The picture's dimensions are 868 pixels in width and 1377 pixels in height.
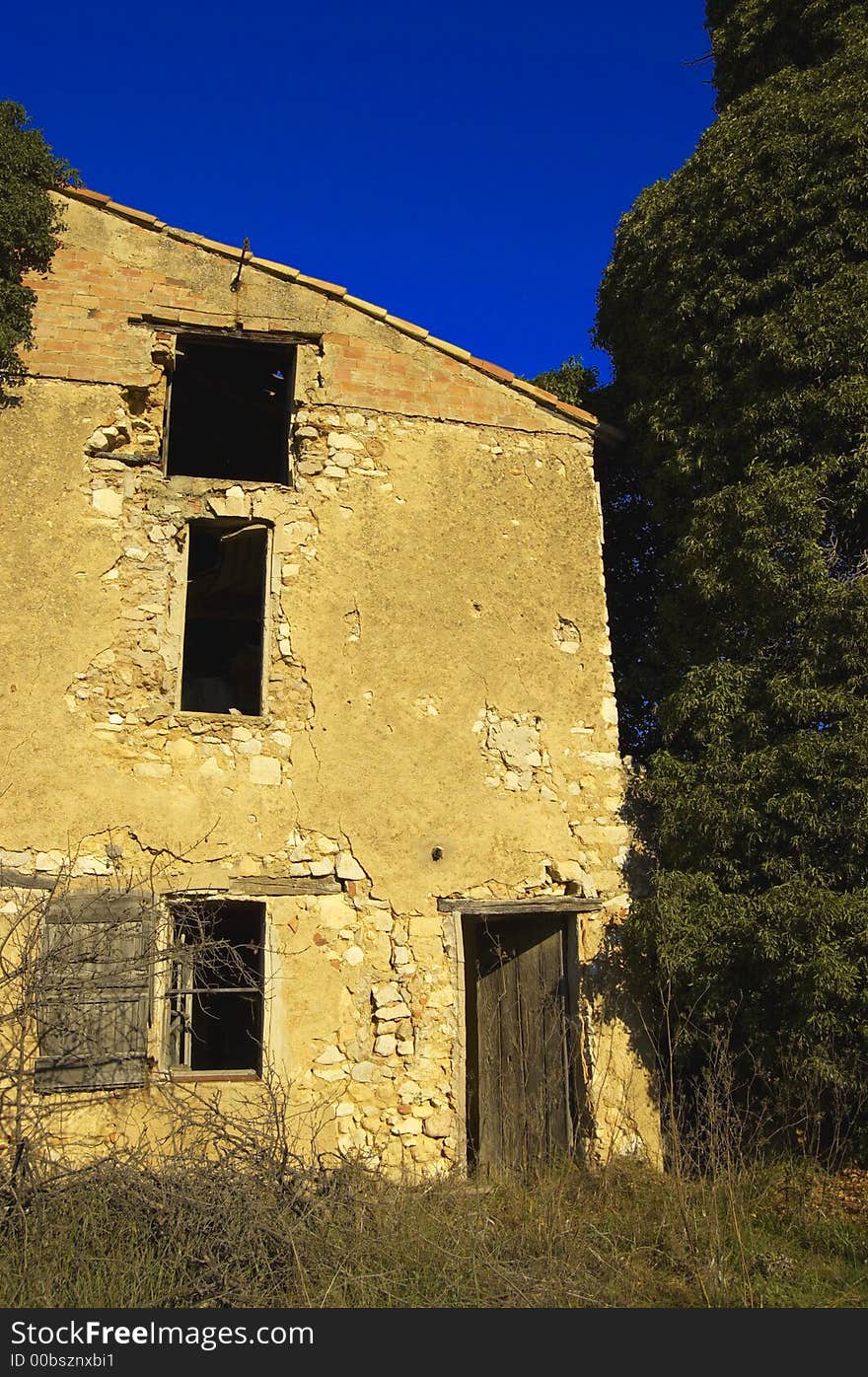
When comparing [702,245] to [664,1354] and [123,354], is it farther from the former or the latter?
[664,1354]

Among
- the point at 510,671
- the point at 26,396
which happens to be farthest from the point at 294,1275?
the point at 26,396

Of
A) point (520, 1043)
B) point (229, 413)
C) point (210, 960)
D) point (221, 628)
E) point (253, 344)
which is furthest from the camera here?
point (221, 628)

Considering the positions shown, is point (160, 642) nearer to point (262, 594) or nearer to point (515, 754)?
point (262, 594)

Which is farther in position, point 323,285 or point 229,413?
point 229,413

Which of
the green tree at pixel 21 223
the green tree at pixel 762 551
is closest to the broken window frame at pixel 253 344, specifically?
the green tree at pixel 21 223

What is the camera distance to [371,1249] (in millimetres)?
5449

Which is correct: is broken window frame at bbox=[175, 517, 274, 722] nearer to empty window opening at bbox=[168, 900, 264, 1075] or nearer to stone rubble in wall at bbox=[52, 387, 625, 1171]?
stone rubble in wall at bbox=[52, 387, 625, 1171]

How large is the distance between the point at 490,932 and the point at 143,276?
6.14m

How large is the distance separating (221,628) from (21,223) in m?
4.94

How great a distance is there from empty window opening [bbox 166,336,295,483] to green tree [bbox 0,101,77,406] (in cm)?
142

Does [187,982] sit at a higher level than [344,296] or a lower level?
lower

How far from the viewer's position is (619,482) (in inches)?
419

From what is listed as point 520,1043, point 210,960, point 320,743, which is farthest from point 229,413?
point 520,1043

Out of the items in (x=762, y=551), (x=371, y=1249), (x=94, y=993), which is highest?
(x=762, y=551)
